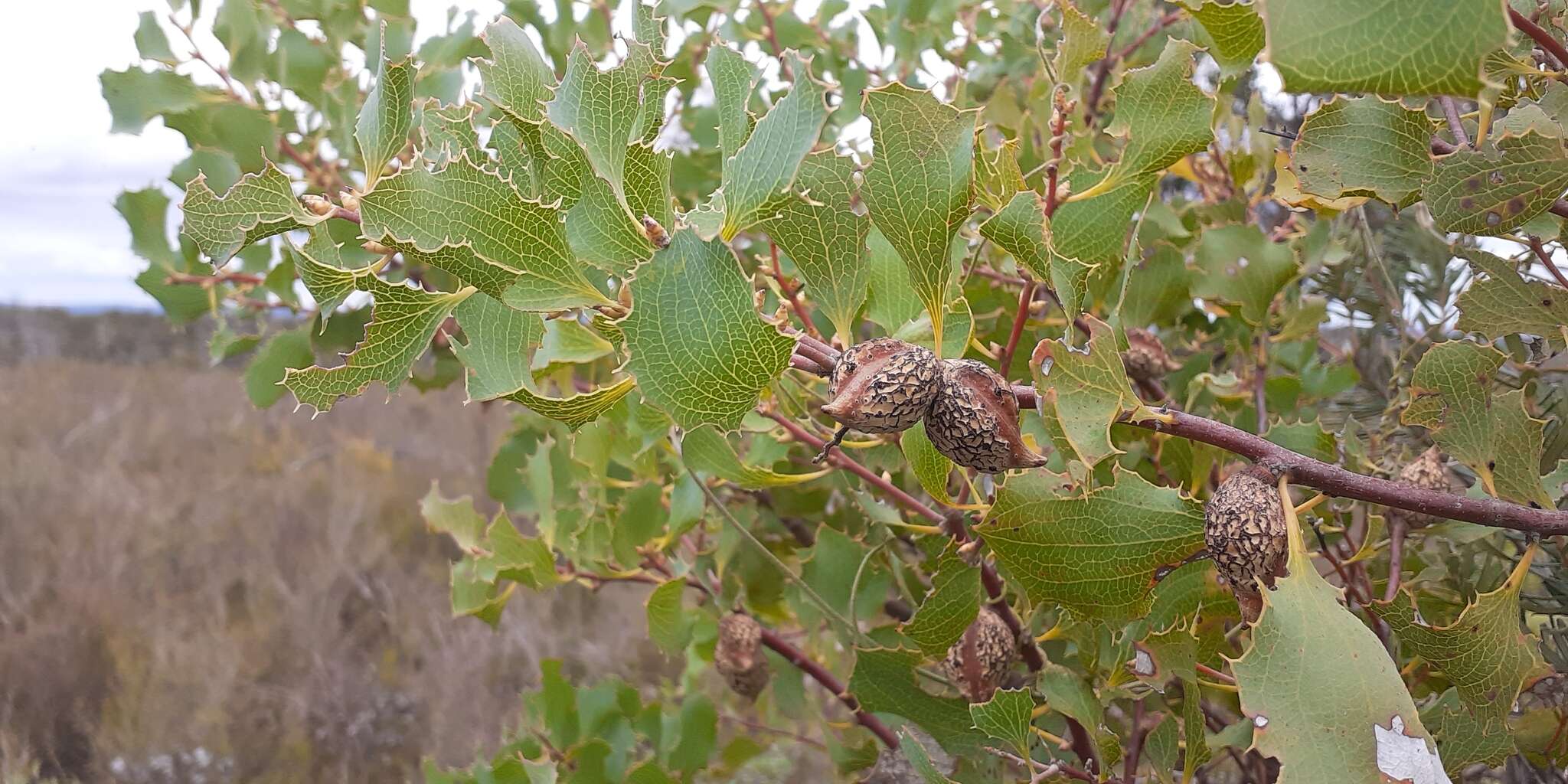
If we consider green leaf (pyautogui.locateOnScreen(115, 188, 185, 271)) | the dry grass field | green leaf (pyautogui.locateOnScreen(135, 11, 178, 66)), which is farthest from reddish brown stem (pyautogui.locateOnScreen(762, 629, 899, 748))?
the dry grass field

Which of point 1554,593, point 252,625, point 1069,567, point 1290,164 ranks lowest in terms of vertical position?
point 252,625

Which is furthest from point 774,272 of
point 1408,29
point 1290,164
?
point 1408,29

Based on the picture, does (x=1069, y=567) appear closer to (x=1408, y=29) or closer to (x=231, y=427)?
(x=1408, y=29)

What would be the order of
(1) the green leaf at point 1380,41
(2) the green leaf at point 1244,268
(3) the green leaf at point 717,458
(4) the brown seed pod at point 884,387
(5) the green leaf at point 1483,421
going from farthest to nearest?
(2) the green leaf at point 1244,268, (3) the green leaf at point 717,458, (5) the green leaf at point 1483,421, (4) the brown seed pod at point 884,387, (1) the green leaf at point 1380,41

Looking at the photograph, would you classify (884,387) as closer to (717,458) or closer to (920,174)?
(920,174)

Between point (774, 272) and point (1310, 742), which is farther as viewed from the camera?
point (774, 272)

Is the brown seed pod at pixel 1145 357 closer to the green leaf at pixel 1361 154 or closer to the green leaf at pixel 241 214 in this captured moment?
Result: the green leaf at pixel 1361 154

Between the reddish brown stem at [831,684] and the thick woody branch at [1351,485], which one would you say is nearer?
the thick woody branch at [1351,485]

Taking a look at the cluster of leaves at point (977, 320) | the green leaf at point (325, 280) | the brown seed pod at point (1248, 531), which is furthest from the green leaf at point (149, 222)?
the brown seed pod at point (1248, 531)

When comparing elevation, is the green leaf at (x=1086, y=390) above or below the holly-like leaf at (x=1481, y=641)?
above
